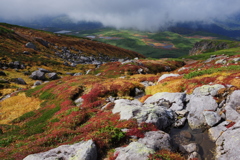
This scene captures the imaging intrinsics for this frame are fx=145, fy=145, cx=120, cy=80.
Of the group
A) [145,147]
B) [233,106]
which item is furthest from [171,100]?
[145,147]

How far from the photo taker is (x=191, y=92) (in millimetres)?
21000

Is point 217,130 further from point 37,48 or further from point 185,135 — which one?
point 37,48

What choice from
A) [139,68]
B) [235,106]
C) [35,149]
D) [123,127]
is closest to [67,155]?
[35,149]

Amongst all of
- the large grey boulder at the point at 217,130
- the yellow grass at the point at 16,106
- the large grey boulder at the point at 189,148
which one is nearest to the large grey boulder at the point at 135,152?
the large grey boulder at the point at 189,148

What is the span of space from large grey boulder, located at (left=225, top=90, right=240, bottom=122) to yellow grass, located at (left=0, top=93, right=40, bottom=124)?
3194 centimetres

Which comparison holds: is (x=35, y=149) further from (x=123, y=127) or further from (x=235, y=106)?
(x=235, y=106)

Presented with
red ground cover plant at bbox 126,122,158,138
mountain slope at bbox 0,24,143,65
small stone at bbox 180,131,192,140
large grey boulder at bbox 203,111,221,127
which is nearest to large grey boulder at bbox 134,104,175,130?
red ground cover plant at bbox 126,122,158,138

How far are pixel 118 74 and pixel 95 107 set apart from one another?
33.5 m

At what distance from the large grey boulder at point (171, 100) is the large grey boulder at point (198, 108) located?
1.09m

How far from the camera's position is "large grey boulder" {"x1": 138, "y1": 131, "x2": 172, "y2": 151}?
11156mm

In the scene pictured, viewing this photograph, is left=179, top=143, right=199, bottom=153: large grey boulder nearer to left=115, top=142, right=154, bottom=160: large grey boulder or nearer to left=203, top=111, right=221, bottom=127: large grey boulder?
left=203, top=111, right=221, bottom=127: large grey boulder

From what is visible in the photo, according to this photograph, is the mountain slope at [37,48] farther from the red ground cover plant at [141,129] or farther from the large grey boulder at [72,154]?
the red ground cover plant at [141,129]

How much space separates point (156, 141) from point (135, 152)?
8.82 ft

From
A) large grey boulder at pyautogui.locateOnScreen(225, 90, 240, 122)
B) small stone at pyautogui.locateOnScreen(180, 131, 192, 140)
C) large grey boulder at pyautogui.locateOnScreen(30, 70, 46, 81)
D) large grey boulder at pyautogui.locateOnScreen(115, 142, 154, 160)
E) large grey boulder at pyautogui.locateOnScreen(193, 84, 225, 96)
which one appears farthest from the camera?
large grey boulder at pyautogui.locateOnScreen(30, 70, 46, 81)
